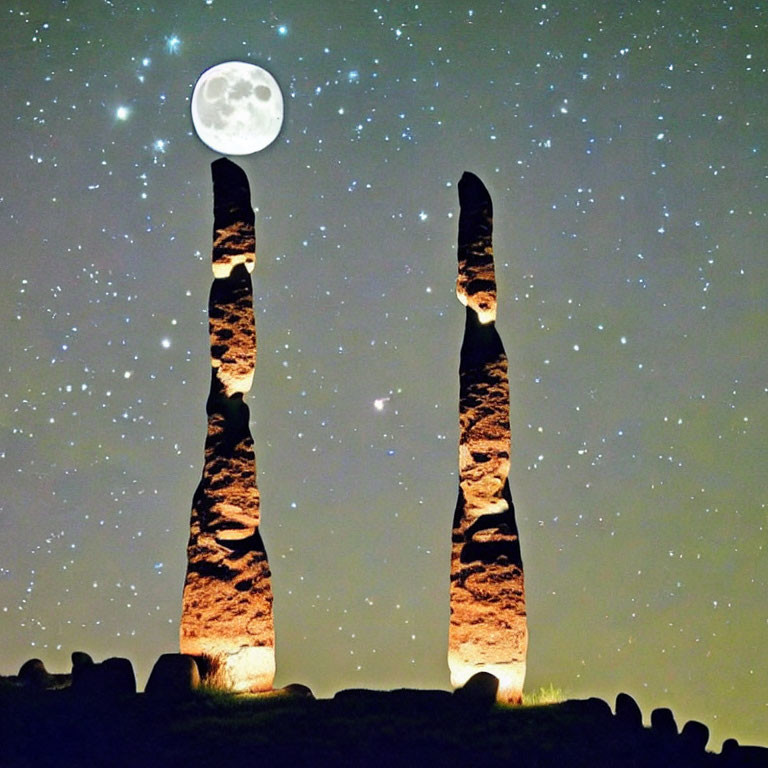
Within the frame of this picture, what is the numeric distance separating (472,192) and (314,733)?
12.0 m

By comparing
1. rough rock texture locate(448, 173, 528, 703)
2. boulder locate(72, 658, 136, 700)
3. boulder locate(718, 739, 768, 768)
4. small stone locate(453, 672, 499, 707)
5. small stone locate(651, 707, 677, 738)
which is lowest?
boulder locate(718, 739, 768, 768)

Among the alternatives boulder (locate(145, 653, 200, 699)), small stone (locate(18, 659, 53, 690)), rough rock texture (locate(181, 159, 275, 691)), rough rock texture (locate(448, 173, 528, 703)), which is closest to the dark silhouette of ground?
boulder (locate(145, 653, 200, 699))

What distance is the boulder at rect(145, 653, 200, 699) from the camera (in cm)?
1911

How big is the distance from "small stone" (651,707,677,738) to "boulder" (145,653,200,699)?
27.4ft

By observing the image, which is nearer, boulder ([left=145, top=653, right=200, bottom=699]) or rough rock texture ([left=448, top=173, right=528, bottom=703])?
boulder ([left=145, top=653, right=200, bottom=699])

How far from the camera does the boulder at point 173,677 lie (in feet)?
62.7

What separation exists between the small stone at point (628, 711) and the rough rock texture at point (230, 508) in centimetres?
659

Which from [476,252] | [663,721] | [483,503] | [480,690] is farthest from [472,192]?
[663,721]

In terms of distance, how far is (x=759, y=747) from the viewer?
20375 millimetres

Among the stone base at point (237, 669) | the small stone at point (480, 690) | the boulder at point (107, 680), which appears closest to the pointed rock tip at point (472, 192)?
the small stone at point (480, 690)

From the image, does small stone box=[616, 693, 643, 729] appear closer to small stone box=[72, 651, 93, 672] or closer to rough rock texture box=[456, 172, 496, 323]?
rough rock texture box=[456, 172, 496, 323]

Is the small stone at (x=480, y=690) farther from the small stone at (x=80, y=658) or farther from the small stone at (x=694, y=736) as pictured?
the small stone at (x=80, y=658)

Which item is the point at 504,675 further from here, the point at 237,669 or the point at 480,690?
the point at 237,669

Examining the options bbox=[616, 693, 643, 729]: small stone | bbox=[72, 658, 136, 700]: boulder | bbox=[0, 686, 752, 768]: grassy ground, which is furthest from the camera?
bbox=[616, 693, 643, 729]: small stone
